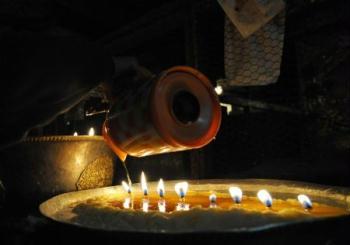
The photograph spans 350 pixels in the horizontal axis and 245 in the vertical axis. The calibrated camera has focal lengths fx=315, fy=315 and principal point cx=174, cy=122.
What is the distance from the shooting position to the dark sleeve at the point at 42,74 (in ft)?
6.97

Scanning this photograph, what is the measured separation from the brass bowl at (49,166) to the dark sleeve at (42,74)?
4.80ft

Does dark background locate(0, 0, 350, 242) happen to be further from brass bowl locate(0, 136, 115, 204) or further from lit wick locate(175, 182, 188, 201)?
lit wick locate(175, 182, 188, 201)

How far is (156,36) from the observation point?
6062 millimetres

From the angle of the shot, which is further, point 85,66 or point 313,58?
point 313,58

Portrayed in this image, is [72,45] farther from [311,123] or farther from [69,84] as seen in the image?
[311,123]

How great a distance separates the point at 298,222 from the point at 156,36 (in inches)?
195

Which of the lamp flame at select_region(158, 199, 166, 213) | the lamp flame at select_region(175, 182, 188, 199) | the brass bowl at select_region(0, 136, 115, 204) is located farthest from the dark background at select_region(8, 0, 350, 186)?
the lamp flame at select_region(158, 199, 166, 213)

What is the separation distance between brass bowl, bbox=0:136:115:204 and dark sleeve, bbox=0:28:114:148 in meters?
1.46

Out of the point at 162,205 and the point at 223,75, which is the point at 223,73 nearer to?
the point at 223,75

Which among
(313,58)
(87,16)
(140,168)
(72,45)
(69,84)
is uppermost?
(87,16)

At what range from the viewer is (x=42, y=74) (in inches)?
82.7

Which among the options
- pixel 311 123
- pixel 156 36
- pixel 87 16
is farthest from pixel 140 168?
pixel 311 123

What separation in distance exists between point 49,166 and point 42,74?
6.60 ft

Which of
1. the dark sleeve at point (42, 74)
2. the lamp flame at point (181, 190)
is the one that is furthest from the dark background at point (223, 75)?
the dark sleeve at point (42, 74)
